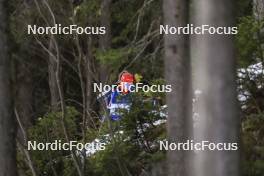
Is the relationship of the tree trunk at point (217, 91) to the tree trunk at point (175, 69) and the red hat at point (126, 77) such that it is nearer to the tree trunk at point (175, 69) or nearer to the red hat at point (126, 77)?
the tree trunk at point (175, 69)

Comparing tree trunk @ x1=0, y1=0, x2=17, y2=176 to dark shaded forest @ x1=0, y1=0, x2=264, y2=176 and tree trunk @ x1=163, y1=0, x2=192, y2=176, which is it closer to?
dark shaded forest @ x1=0, y1=0, x2=264, y2=176

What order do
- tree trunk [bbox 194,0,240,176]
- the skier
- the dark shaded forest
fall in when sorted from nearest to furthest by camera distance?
tree trunk [bbox 194,0,240,176]
the dark shaded forest
the skier

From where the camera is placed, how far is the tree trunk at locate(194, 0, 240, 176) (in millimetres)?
2184

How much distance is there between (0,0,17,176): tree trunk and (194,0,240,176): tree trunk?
14.2ft

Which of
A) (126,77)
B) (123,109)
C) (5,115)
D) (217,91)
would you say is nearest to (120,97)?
(123,109)

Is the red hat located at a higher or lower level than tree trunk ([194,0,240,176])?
higher

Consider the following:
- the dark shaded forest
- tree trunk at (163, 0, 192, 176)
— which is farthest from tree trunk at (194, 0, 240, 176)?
tree trunk at (163, 0, 192, 176)

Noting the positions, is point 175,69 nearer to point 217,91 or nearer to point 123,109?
point 123,109

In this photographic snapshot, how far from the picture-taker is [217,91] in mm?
2186

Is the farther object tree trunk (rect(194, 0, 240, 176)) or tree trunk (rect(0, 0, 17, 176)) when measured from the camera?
tree trunk (rect(0, 0, 17, 176))

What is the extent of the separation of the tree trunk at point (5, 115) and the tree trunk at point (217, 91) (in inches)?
170

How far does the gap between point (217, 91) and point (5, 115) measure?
446cm

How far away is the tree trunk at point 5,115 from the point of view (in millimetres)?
6273

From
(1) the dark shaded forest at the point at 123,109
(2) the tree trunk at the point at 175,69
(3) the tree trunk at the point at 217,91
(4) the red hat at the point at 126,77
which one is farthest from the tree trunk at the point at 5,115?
(3) the tree trunk at the point at 217,91
